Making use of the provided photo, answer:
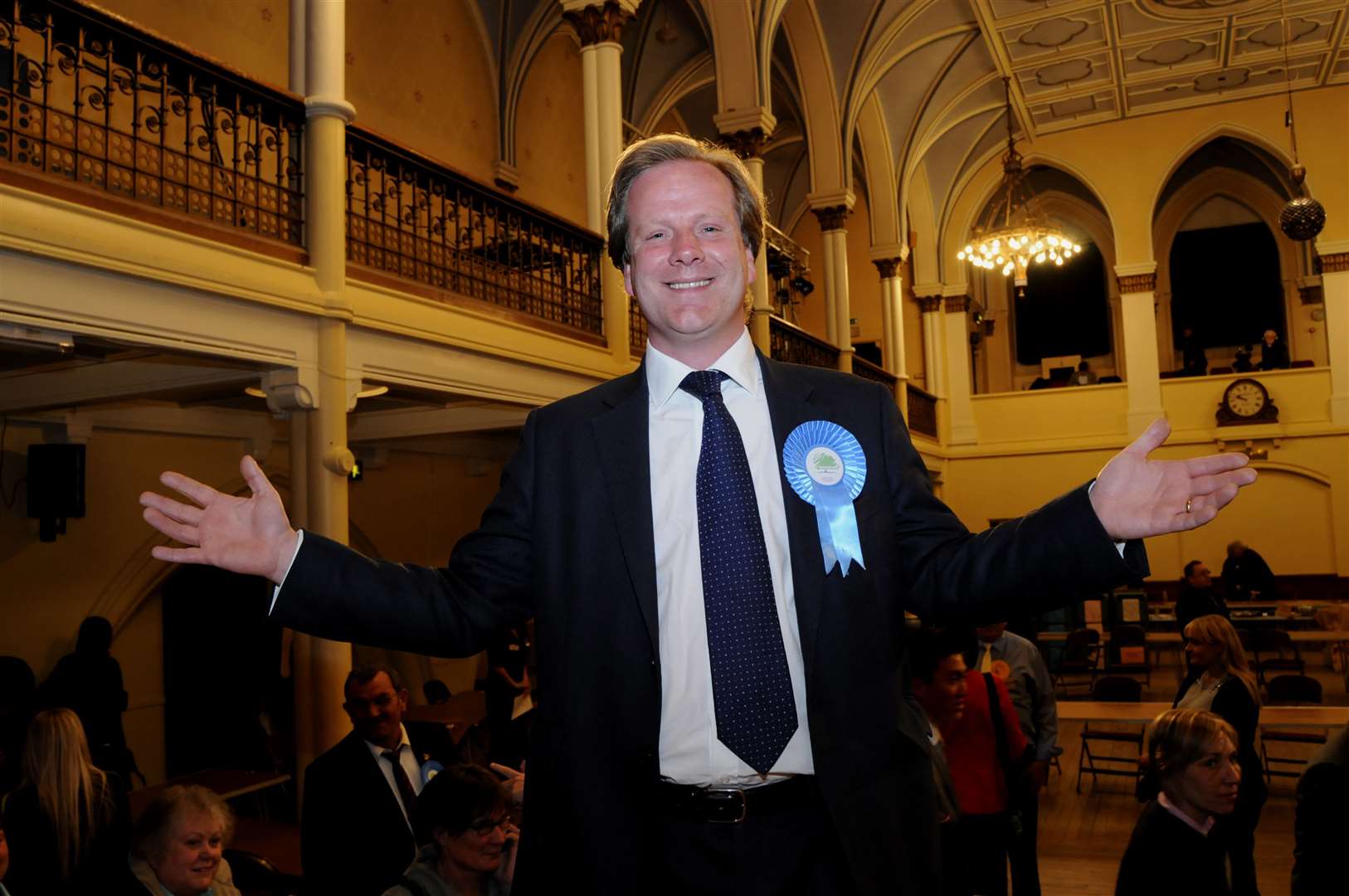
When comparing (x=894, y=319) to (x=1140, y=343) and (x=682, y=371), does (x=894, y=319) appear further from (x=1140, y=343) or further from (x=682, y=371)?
(x=682, y=371)

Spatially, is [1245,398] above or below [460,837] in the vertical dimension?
above

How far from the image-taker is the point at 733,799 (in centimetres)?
158

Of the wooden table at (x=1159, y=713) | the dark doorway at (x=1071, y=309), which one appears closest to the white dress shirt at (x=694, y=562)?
the wooden table at (x=1159, y=713)

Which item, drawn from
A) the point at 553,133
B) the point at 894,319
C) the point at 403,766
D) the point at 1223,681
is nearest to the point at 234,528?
the point at 403,766

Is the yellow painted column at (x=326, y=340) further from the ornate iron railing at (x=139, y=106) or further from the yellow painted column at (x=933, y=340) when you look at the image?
the yellow painted column at (x=933, y=340)

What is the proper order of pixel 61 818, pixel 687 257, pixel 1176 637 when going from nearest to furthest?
pixel 687 257 < pixel 61 818 < pixel 1176 637

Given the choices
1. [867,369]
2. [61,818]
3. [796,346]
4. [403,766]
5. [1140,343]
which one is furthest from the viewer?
[1140,343]

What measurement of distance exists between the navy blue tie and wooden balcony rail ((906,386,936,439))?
18.1 meters

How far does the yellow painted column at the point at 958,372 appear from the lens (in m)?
21.9

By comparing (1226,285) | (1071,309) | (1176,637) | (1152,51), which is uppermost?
(1152,51)

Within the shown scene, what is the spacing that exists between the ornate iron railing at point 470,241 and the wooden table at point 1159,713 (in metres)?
4.91

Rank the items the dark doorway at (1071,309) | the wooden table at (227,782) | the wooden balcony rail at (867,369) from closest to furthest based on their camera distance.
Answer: the wooden table at (227,782) < the wooden balcony rail at (867,369) < the dark doorway at (1071,309)

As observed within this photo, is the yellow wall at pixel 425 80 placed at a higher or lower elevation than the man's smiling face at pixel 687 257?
higher

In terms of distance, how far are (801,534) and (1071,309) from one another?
25734 mm
